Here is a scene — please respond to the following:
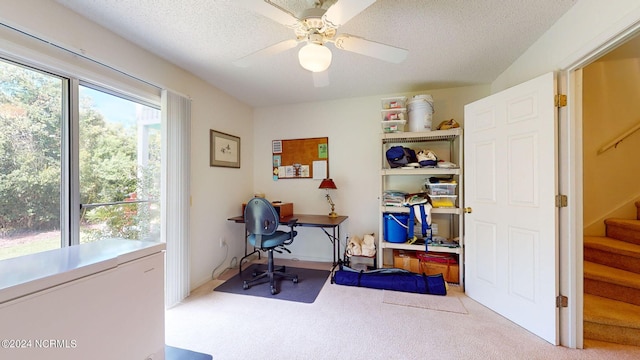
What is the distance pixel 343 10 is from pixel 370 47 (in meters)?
0.35

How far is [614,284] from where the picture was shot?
1.88m

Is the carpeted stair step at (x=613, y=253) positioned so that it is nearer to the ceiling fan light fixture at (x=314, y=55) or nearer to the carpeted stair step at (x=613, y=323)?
the carpeted stair step at (x=613, y=323)

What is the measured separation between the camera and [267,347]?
1.66 metres

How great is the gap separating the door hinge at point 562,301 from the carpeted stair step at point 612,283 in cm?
58

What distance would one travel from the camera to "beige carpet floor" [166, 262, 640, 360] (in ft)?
5.23

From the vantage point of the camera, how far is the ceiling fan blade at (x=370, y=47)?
1413 mm

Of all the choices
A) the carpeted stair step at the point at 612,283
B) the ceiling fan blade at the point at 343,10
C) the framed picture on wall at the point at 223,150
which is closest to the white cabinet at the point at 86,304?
the ceiling fan blade at the point at 343,10

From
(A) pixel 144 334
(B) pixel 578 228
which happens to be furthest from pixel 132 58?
(B) pixel 578 228

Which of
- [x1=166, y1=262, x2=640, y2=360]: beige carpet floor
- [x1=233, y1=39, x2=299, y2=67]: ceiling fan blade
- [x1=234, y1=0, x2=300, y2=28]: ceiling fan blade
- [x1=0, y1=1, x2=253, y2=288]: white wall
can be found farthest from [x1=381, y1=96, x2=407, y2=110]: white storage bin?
[x1=166, y1=262, x2=640, y2=360]: beige carpet floor

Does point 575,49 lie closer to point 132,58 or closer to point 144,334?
point 144,334

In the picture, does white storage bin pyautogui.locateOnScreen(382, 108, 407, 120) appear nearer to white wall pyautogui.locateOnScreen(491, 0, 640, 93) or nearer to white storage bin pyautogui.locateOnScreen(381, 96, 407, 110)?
white storage bin pyautogui.locateOnScreen(381, 96, 407, 110)

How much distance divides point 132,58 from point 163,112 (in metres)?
0.47

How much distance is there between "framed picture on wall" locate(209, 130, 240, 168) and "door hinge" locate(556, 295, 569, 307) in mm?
3434

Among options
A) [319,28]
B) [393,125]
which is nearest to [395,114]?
[393,125]
